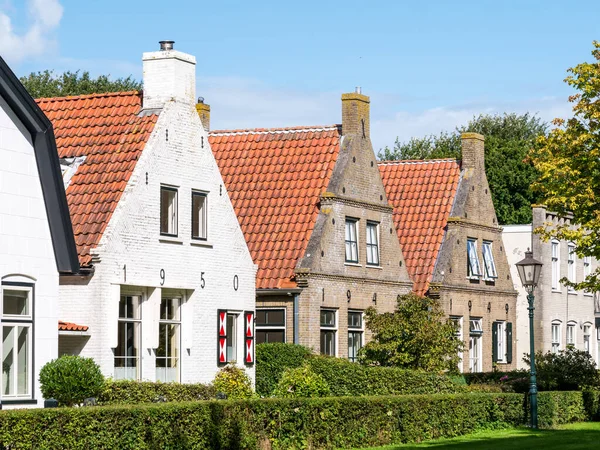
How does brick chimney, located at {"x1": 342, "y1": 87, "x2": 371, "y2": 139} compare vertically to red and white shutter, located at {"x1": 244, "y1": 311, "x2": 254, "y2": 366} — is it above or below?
above

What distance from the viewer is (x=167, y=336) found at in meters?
31.2

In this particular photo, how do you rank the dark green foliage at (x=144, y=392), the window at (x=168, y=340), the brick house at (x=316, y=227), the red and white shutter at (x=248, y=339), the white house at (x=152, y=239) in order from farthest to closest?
1. the brick house at (x=316, y=227)
2. the red and white shutter at (x=248, y=339)
3. the window at (x=168, y=340)
4. the white house at (x=152, y=239)
5. the dark green foliage at (x=144, y=392)

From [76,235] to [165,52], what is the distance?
17.9 feet

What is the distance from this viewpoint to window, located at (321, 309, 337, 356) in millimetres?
38719

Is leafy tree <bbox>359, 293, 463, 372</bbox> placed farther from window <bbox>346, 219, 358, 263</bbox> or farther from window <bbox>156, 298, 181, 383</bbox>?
window <bbox>156, 298, 181, 383</bbox>

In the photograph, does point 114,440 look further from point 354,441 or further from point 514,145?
point 514,145

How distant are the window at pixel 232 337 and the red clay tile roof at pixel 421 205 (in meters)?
12.4

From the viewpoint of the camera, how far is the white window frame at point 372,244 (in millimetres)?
41306

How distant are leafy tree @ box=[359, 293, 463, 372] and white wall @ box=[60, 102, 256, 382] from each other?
6.08 meters

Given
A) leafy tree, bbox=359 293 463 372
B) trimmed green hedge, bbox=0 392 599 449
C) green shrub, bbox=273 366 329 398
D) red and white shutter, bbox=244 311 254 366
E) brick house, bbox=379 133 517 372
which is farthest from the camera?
brick house, bbox=379 133 517 372

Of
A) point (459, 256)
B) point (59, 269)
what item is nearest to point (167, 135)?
point (59, 269)

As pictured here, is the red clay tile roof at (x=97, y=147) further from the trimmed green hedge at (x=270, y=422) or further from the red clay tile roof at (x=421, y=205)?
the red clay tile roof at (x=421, y=205)

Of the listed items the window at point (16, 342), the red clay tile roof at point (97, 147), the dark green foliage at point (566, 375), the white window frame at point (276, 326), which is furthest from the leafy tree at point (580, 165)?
the window at point (16, 342)

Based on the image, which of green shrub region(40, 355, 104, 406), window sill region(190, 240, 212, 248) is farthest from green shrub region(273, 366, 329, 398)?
green shrub region(40, 355, 104, 406)
